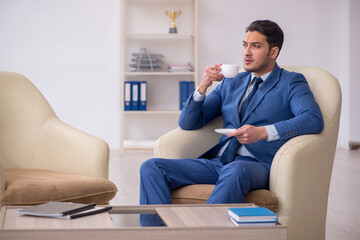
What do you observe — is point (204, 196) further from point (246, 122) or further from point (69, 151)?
point (69, 151)

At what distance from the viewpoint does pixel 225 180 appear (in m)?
2.17

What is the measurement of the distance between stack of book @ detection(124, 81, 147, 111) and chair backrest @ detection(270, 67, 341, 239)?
3.97 meters

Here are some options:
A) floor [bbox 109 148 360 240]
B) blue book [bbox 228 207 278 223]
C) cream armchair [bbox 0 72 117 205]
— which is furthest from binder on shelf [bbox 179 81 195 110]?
blue book [bbox 228 207 278 223]

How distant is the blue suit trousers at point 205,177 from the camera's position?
215 cm

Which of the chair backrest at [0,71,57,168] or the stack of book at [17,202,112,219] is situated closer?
the stack of book at [17,202,112,219]

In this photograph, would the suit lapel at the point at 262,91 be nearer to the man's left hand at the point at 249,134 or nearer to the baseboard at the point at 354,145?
the man's left hand at the point at 249,134

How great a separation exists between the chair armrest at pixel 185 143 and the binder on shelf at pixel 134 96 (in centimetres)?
360

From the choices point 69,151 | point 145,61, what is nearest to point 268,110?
point 69,151

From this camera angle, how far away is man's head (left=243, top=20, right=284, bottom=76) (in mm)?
2613

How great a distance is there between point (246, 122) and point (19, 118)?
1.16 metres

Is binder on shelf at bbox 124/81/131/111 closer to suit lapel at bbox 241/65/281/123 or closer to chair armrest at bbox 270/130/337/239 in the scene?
suit lapel at bbox 241/65/281/123

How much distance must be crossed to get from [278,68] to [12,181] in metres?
1.31

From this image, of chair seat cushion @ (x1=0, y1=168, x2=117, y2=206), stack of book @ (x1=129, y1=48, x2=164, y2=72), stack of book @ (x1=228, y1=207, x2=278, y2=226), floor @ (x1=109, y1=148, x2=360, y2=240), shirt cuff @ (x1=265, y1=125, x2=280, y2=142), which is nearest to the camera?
stack of book @ (x1=228, y1=207, x2=278, y2=226)

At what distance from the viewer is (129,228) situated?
1.54 meters
